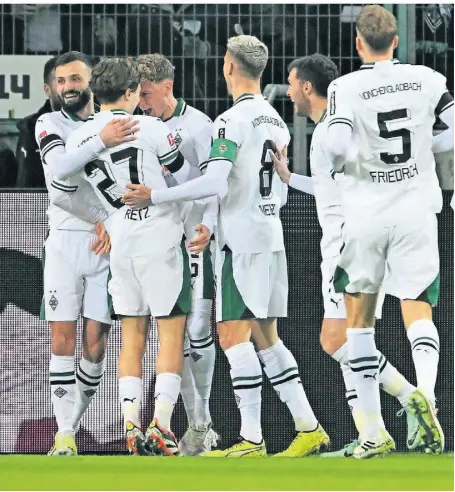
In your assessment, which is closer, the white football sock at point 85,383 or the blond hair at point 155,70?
the blond hair at point 155,70

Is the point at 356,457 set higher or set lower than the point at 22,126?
lower

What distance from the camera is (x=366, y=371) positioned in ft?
25.1

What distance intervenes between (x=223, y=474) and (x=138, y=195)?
4.68 ft

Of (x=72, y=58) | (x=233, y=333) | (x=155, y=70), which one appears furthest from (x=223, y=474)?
(x=72, y=58)

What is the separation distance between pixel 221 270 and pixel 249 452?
89 centimetres

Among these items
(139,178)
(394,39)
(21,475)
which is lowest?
(21,475)

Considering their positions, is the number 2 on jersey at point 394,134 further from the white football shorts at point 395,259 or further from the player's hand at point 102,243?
the player's hand at point 102,243

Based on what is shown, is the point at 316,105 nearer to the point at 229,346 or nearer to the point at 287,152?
the point at 287,152

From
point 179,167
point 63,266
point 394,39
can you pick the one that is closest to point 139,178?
point 179,167

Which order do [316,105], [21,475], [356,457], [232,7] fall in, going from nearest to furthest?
1. [21,475]
2. [356,457]
3. [316,105]
4. [232,7]

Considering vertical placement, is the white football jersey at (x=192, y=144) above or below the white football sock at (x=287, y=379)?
above

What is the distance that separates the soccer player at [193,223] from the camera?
8148mm

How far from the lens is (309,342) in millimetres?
8625

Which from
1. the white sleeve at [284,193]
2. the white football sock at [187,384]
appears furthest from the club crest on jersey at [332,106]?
the white football sock at [187,384]
